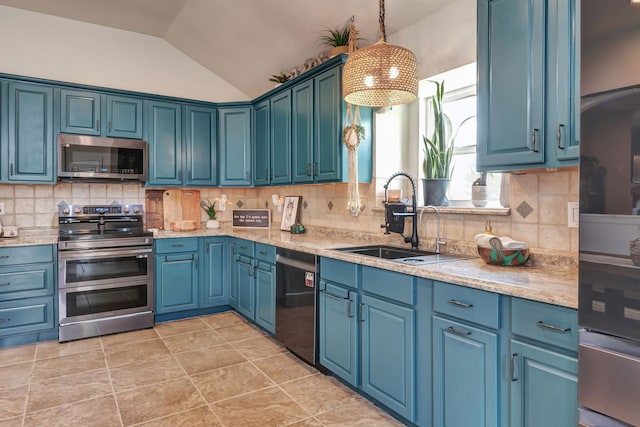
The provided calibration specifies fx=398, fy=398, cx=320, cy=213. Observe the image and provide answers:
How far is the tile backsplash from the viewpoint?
198 centimetres

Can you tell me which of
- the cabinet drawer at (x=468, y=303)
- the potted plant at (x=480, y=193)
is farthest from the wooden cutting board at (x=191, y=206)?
the cabinet drawer at (x=468, y=303)

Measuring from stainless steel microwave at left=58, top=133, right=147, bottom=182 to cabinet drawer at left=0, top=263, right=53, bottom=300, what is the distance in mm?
869

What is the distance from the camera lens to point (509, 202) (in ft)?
7.27

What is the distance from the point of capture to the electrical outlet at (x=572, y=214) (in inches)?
74.1

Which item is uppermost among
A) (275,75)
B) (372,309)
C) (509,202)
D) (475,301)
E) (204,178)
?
(275,75)

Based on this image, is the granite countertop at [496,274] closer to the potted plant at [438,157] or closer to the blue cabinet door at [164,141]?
the potted plant at [438,157]

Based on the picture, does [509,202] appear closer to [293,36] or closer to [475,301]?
[475,301]

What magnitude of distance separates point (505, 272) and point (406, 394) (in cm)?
78

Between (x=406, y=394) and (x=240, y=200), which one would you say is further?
(x=240, y=200)

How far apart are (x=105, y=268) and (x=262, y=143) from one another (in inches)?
74.3

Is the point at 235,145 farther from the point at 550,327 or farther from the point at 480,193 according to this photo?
the point at 550,327

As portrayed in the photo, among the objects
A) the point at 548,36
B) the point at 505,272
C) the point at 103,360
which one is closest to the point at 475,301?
the point at 505,272

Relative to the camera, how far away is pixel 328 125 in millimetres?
3096

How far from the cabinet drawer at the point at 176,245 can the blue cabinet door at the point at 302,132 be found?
1.25m
